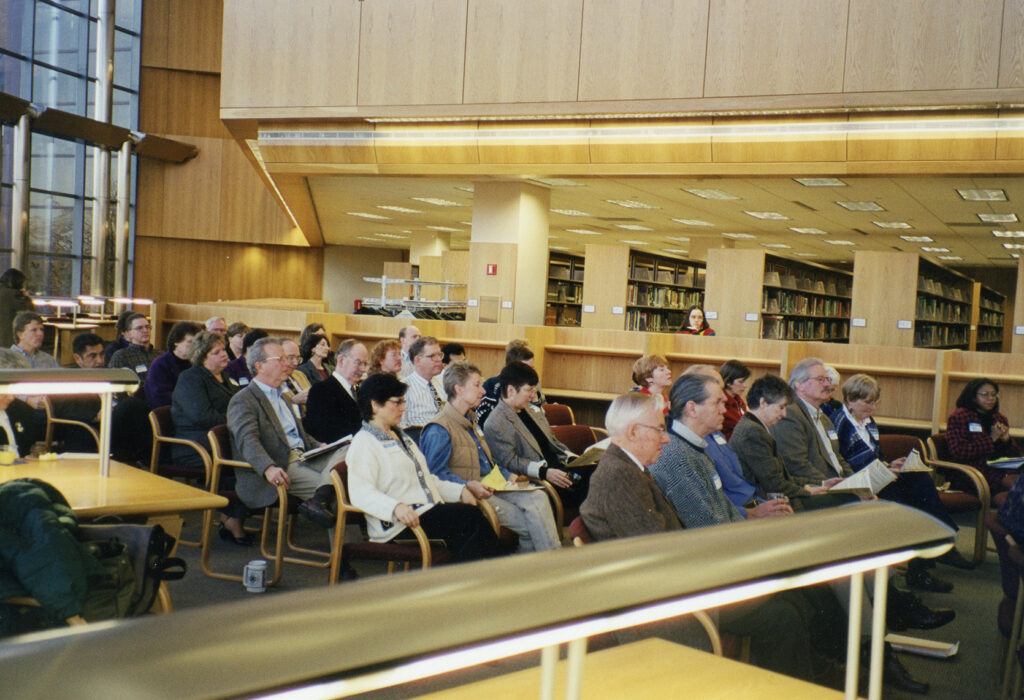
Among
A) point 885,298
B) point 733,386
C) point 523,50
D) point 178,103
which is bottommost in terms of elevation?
point 733,386

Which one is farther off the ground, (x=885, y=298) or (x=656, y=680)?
(x=885, y=298)

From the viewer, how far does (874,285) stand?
883cm

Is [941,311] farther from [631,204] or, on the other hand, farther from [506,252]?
[506,252]

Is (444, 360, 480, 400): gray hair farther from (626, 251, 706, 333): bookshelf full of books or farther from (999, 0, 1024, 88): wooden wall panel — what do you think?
(626, 251, 706, 333): bookshelf full of books

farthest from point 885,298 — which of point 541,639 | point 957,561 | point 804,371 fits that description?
point 541,639

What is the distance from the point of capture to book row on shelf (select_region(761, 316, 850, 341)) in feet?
41.5

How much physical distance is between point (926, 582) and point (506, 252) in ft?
21.1

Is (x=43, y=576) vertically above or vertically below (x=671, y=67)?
below

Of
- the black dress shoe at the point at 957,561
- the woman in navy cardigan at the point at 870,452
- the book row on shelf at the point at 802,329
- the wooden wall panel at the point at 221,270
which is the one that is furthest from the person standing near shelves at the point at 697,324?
the wooden wall panel at the point at 221,270

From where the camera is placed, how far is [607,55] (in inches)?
349

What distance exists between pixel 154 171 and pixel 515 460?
1604 centimetres

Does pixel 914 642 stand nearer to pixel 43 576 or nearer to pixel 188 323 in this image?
pixel 43 576

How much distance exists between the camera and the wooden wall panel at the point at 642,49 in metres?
8.49

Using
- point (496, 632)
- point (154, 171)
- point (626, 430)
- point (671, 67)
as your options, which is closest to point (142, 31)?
point (154, 171)
